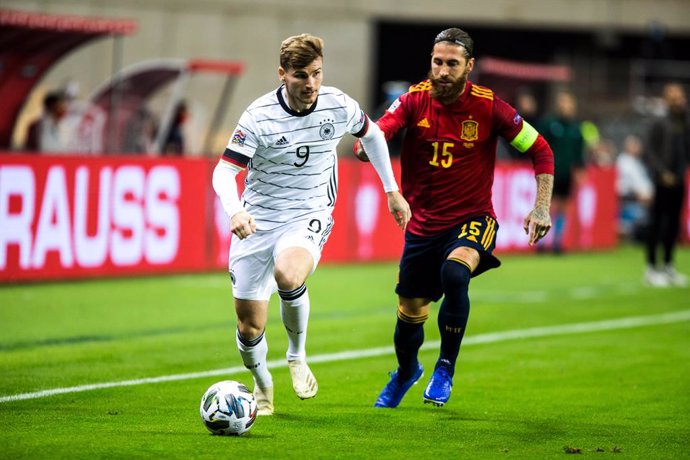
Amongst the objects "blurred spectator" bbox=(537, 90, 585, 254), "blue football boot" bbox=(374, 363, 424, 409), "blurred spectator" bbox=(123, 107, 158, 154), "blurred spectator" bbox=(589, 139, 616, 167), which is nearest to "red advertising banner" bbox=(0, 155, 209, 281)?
"blurred spectator" bbox=(123, 107, 158, 154)

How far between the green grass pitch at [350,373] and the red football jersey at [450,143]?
1281 mm

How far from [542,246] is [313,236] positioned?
46.6 ft

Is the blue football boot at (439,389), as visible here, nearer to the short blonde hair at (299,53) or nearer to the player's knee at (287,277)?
the player's knee at (287,277)

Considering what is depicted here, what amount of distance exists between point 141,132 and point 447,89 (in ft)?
42.6

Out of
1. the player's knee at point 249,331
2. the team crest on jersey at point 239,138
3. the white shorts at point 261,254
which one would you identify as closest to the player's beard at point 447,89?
the white shorts at point 261,254

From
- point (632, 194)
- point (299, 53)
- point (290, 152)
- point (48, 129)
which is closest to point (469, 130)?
point (290, 152)

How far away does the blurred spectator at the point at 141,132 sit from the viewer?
19784mm

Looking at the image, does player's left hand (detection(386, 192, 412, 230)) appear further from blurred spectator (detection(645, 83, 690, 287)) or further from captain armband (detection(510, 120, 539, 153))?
blurred spectator (detection(645, 83, 690, 287))

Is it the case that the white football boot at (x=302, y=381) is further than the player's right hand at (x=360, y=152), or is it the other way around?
the player's right hand at (x=360, y=152)

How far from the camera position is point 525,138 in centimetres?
814

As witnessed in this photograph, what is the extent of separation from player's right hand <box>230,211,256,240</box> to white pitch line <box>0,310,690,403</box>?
2.09 m

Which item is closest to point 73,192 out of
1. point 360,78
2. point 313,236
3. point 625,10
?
point 313,236

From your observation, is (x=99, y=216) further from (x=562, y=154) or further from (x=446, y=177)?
(x=562, y=154)

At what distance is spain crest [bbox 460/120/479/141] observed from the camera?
8.09 meters
